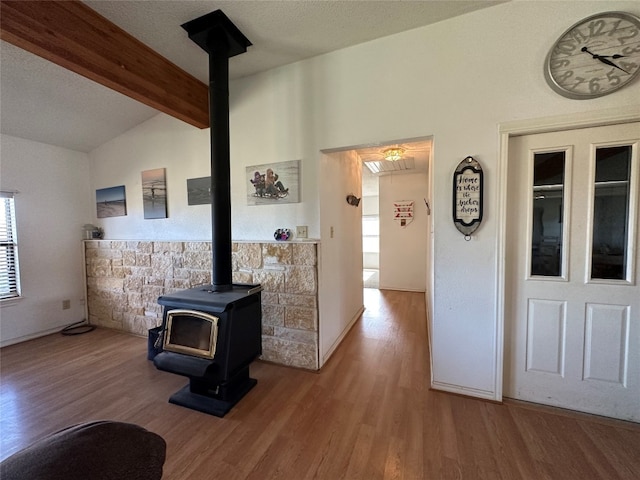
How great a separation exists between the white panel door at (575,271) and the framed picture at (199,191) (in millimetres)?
2771

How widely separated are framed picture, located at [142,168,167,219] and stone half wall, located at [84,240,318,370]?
1.24 ft

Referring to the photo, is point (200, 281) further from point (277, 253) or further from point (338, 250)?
point (338, 250)

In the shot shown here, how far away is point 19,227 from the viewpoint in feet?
10.0

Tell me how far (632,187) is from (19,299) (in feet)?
19.1

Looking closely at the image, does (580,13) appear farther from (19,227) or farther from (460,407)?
(19,227)

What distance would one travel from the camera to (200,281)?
281 centimetres

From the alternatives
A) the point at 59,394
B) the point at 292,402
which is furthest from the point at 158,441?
the point at 59,394

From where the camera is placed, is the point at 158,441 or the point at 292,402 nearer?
the point at 158,441

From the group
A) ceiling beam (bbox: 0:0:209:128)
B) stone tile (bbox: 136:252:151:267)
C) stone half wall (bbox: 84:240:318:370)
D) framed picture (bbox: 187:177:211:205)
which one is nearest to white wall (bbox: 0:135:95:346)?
stone half wall (bbox: 84:240:318:370)

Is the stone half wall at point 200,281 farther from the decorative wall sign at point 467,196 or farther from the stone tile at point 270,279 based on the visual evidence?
the decorative wall sign at point 467,196

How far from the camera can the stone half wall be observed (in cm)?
235

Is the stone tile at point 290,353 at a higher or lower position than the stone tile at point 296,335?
lower

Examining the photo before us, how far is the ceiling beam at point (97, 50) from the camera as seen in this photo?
4.78 feet

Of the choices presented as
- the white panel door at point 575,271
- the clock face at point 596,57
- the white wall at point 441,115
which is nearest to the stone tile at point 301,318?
the white wall at point 441,115
